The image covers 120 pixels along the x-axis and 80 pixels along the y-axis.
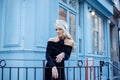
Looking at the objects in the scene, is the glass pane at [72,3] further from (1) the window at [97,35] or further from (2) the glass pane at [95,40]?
(2) the glass pane at [95,40]

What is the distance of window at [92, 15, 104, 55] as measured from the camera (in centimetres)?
1092

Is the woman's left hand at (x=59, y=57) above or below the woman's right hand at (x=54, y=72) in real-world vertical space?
above

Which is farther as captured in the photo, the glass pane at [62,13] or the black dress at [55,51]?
the glass pane at [62,13]

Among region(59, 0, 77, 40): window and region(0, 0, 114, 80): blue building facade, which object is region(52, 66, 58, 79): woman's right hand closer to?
region(0, 0, 114, 80): blue building facade

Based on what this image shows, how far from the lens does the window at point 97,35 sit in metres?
10.9

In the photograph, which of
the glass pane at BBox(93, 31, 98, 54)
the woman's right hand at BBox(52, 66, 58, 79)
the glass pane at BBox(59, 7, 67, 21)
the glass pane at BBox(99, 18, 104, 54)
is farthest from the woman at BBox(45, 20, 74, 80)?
the glass pane at BBox(99, 18, 104, 54)

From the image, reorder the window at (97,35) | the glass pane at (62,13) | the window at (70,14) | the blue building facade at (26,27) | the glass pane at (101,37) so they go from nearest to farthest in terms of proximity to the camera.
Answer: the blue building facade at (26,27), the glass pane at (62,13), the window at (70,14), the window at (97,35), the glass pane at (101,37)

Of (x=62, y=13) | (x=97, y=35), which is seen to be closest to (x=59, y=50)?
(x=62, y=13)

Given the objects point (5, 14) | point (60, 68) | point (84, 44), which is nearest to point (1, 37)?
point (5, 14)

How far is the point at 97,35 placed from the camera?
38.0 ft

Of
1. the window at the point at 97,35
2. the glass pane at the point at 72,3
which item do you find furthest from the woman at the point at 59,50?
the window at the point at 97,35

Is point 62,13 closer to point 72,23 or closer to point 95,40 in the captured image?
point 72,23

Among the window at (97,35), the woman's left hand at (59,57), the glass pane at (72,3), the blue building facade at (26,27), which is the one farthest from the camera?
the window at (97,35)

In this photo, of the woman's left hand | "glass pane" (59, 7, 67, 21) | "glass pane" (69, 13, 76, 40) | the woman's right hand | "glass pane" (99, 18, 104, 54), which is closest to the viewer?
the woman's right hand
